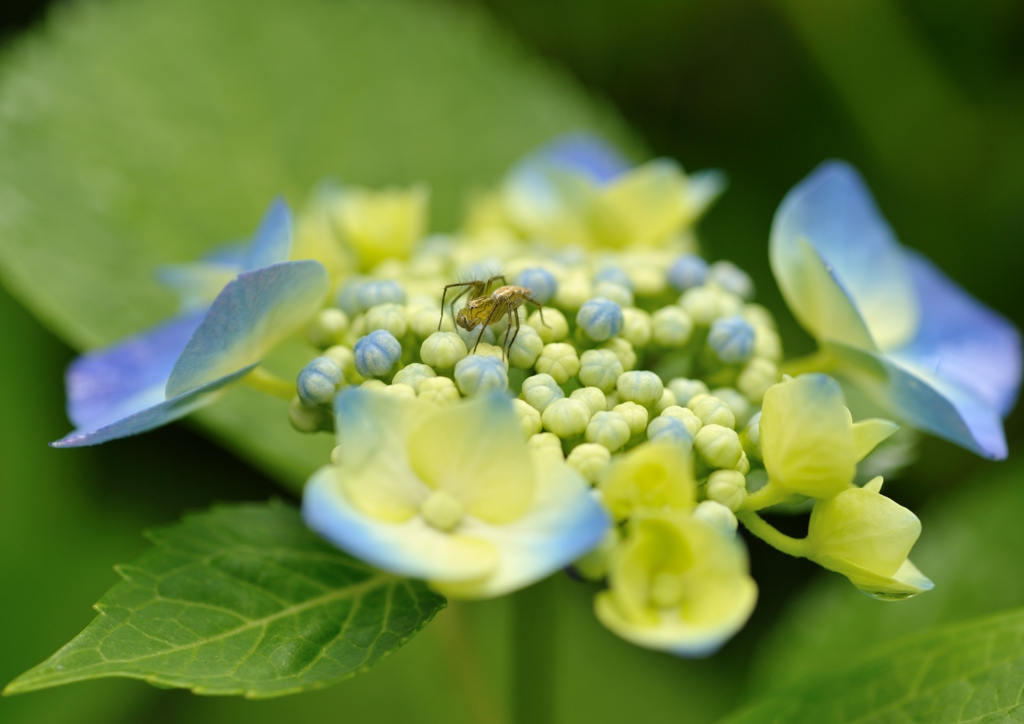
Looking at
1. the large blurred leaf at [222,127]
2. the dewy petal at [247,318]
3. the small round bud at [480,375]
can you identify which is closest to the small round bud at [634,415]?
the small round bud at [480,375]

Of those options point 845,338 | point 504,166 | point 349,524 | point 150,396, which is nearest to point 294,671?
point 349,524

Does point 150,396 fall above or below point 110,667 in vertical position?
above

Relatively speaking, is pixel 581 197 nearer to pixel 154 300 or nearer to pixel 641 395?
pixel 641 395

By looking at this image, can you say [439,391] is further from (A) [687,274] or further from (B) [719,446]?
(A) [687,274]

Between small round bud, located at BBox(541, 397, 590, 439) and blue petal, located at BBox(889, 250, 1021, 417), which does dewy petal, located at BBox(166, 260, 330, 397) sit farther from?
blue petal, located at BBox(889, 250, 1021, 417)

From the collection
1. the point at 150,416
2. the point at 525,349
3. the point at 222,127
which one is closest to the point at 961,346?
the point at 525,349
